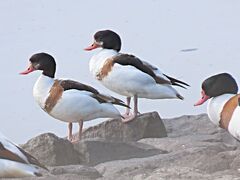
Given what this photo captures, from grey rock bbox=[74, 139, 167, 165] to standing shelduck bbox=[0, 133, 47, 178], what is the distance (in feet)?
3.38

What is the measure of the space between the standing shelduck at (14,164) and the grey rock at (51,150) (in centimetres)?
84

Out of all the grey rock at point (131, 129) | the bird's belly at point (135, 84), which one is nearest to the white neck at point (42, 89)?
the grey rock at point (131, 129)

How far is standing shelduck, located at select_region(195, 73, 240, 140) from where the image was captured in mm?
5141

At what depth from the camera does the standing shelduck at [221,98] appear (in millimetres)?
5141

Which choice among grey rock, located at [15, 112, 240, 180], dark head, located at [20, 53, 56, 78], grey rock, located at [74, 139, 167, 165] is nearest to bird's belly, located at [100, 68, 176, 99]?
grey rock, located at [15, 112, 240, 180]

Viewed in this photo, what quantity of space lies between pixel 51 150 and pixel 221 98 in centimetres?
106

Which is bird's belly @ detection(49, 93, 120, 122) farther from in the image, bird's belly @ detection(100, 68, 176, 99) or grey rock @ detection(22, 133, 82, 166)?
grey rock @ detection(22, 133, 82, 166)

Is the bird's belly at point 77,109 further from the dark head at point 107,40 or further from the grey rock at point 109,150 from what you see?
the dark head at point 107,40

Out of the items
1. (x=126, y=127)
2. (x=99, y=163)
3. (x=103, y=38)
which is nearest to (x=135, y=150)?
(x=99, y=163)

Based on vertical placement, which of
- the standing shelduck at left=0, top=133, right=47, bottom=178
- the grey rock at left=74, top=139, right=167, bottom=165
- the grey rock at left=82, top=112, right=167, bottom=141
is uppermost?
the standing shelduck at left=0, top=133, right=47, bottom=178

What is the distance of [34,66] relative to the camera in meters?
5.96

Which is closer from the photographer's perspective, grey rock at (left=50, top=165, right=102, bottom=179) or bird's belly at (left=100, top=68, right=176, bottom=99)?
grey rock at (left=50, top=165, right=102, bottom=179)

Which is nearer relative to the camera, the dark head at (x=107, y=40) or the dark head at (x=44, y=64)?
the dark head at (x=44, y=64)

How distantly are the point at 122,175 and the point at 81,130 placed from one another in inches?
58.6
